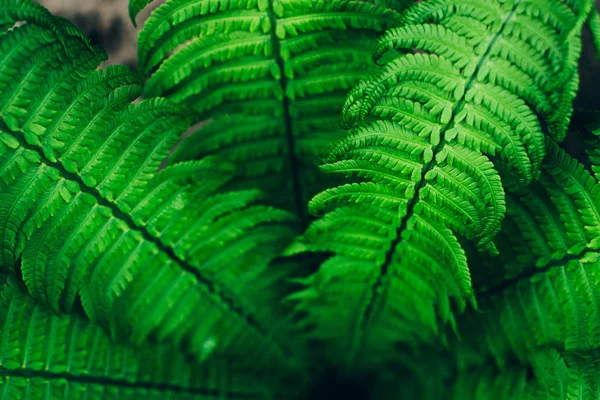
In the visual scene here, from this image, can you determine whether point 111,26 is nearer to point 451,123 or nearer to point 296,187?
point 296,187

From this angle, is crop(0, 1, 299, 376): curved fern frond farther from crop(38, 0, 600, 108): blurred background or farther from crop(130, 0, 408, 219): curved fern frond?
crop(38, 0, 600, 108): blurred background

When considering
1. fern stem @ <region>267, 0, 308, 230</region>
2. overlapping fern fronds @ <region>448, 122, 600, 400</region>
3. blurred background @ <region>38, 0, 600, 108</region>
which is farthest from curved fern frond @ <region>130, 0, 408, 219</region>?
blurred background @ <region>38, 0, 600, 108</region>

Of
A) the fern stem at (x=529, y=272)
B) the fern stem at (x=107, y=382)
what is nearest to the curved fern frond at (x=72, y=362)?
the fern stem at (x=107, y=382)

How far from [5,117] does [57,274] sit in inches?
13.3

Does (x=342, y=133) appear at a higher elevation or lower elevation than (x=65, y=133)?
higher

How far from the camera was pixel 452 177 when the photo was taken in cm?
94

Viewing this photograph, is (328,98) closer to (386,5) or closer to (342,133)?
(342,133)

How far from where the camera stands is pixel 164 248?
45.3 inches

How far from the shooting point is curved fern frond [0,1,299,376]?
946mm

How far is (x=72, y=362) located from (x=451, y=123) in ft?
3.23

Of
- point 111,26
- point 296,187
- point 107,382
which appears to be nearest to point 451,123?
point 296,187

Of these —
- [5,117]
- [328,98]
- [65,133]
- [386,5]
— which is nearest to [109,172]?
[65,133]

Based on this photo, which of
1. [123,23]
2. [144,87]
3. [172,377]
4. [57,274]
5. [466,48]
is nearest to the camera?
[466,48]

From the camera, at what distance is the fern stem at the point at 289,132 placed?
1037 millimetres
